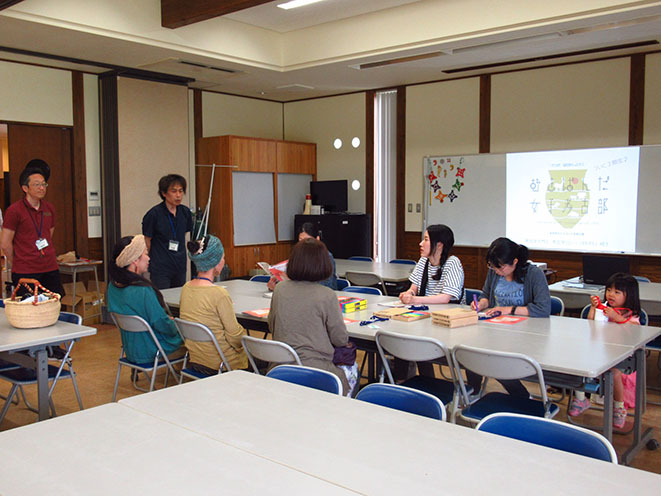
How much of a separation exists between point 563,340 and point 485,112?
544 centimetres

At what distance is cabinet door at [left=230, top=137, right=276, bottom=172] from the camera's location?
8.80m

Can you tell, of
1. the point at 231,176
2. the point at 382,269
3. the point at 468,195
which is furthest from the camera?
the point at 231,176

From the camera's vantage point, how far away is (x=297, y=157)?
9828 millimetres

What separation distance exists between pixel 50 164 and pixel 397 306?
208 inches

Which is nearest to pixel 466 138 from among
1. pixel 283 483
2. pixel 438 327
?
pixel 438 327

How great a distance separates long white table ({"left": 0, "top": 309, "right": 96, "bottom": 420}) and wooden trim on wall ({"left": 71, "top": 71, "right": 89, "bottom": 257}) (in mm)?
4455

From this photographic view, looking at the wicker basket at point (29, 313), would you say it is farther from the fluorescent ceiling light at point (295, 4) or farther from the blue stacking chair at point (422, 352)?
the fluorescent ceiling light at point (295, 4)

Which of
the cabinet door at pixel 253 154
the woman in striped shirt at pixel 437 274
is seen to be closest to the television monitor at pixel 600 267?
the woman in striped shirt at pixel 437 274

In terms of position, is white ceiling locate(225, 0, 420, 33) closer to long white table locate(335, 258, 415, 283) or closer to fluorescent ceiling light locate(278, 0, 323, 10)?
fluorescent ceiling light locate(278, 0, 323, 10)

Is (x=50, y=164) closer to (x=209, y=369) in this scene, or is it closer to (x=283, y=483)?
(x=209, y=369)

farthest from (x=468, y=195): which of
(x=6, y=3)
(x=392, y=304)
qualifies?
(x=6, y=3)

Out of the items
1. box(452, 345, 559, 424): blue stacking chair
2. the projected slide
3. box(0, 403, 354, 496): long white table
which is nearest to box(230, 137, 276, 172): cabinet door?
the projected slide

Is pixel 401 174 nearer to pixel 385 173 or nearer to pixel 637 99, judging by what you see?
pixel 385 173

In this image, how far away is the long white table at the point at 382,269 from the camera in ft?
19.5
